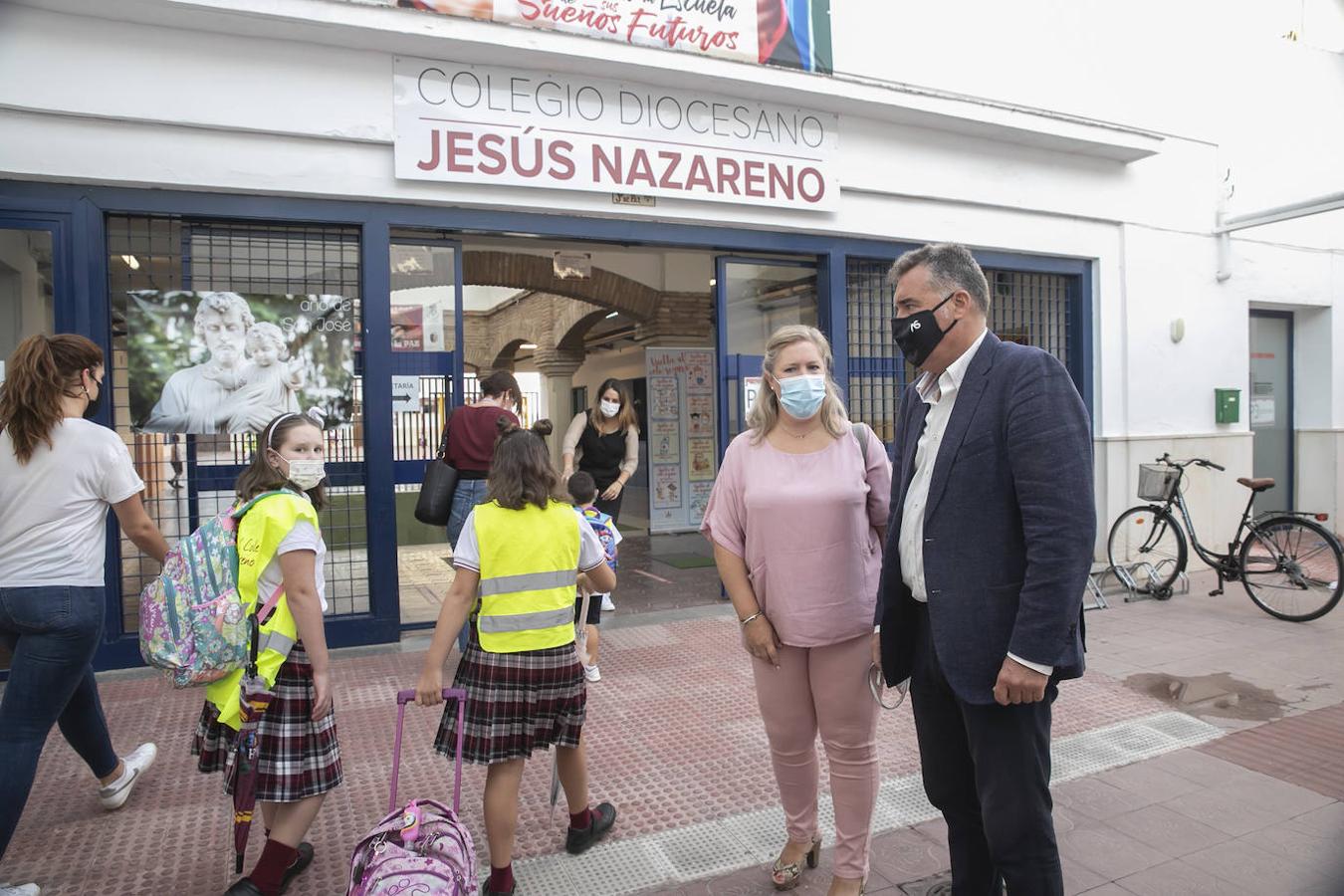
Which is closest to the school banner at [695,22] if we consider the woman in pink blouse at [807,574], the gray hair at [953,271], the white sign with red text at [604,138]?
the white sign with red text at [604,138]

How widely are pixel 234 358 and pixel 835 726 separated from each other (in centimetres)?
456

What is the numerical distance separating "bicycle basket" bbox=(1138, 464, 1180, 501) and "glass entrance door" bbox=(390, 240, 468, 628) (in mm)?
5707

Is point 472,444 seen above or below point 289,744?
above

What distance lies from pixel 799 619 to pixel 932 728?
0.50 meters

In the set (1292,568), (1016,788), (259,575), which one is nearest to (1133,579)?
(1292,568)

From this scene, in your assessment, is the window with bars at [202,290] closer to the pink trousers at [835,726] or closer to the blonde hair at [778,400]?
the blonde hair at [778,400]

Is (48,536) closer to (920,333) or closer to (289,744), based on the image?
(289,744)

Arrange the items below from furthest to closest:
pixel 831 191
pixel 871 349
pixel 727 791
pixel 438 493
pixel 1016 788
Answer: pixel 871 349
pixel 831 191
pixel 438 493
pixel 727 791
pixel 1016 788

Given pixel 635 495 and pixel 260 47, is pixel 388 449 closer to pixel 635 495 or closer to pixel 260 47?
Result: pixel 260 47

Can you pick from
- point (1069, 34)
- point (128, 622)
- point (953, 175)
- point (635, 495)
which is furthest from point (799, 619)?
point (635, 495)

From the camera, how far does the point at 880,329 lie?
7875mm

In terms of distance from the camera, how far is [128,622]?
5492mm

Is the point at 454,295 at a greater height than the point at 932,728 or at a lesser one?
greater

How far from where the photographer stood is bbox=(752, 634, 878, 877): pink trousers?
2730 mm
